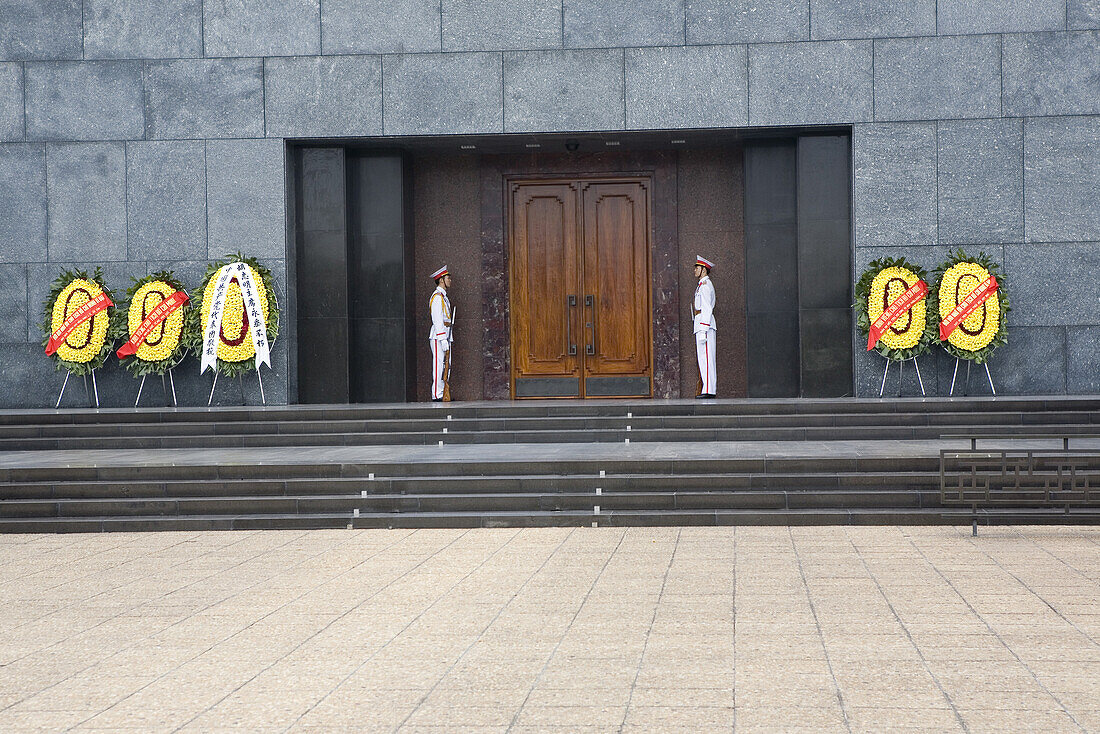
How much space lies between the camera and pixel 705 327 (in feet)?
52.9

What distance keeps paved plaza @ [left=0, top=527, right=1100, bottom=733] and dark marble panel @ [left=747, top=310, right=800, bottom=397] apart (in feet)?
23.7

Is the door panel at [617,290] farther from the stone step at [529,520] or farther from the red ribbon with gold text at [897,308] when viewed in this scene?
the stone step at [529,520]

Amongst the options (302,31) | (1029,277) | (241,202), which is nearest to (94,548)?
(241,202)

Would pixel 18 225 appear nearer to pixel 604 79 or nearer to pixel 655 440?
pixel 604 79

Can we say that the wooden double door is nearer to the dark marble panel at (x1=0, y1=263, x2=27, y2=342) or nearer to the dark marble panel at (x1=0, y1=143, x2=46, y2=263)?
the dark marble panel at (x1=0, y1=143, x2=46, y2=263)

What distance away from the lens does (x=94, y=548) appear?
30.1ft

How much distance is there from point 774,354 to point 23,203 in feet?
35.4

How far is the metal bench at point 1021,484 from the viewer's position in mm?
8789

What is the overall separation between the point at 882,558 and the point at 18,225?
13.3 meters

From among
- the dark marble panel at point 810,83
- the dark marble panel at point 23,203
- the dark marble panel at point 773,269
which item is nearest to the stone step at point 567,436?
the dark marble panel at point 773,269

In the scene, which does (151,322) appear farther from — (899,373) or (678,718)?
(678,718)

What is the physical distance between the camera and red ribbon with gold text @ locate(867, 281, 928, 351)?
49.3 ft

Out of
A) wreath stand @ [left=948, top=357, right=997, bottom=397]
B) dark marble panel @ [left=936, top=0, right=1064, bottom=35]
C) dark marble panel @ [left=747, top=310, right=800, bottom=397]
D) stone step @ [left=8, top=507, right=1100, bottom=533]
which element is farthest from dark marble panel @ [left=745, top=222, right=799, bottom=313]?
stone step @ [left=8, top=507, right=1100, bottom=533]

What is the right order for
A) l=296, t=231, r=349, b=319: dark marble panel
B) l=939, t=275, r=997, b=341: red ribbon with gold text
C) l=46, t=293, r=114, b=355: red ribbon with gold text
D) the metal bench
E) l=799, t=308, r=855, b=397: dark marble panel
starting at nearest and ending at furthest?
the metal bench, l=939, t=275, r=997, b=341: red ribbon with gold text, l=46, t=293, r=114, b=355: red ribbon with gold text, l=799, t=308, r=855, b=397: dark marble panel, l=296, t=231, r=349, b=319: dark marble panel
